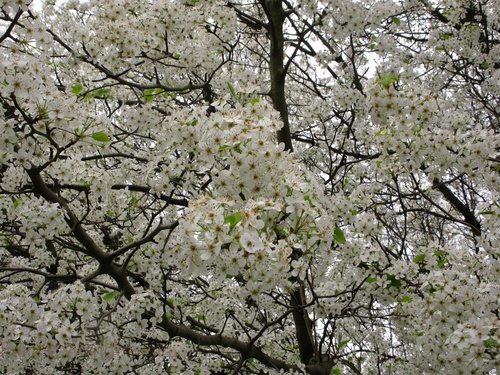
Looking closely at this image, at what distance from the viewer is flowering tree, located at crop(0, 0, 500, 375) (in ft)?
8.84

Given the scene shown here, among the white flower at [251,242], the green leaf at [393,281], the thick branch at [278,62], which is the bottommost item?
the white flower at [251,242]

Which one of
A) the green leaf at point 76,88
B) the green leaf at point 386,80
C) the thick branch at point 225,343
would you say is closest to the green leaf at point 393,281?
the thick branch at point 225,343

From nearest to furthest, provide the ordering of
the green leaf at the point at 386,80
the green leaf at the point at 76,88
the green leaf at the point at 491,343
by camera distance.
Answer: the green leaf at the point at 491,343
the green leaf at the point at 386,80
the green leaf at the point at 76,88

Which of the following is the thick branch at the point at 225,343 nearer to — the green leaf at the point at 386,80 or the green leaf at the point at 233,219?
the green leaf at the point at 233,219

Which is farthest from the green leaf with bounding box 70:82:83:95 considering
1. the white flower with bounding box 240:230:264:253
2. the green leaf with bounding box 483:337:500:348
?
the green leaf with bounding box 483:337:500:348

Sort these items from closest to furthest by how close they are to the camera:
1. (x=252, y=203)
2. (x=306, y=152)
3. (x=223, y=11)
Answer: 1. (x=252, y=203)
2. (x=223, y=11)
3. (x=306, y=152)

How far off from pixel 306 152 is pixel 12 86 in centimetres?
509

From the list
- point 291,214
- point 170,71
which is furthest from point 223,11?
point 291,214

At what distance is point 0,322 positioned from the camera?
11.2ft

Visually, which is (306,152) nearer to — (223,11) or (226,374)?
(223,11)

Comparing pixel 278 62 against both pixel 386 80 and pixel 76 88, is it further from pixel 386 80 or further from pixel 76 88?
pixel 76 88

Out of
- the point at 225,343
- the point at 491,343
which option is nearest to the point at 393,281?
the point at 491,343

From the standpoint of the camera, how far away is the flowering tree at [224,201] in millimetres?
2695

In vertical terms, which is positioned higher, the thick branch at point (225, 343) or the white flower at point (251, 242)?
the thick branch at point (225, 343)
